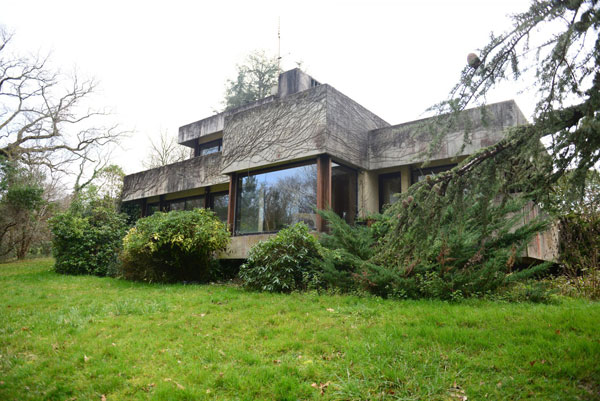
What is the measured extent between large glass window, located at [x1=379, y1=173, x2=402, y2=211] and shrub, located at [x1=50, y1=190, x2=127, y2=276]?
914cm

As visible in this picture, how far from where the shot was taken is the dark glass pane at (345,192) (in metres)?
10.4

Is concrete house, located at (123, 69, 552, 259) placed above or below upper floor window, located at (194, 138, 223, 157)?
below

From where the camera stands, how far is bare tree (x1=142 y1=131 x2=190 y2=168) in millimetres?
26641

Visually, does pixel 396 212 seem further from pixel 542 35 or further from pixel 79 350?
pixel 79 350

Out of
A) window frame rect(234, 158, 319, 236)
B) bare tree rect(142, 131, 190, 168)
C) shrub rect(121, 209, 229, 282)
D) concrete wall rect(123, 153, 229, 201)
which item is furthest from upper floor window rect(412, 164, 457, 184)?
bare tree rect(142, 131, 190, 168)

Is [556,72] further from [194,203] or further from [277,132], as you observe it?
[194,203]

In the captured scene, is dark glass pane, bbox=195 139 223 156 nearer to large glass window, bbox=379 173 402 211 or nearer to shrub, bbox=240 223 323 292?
large glass window, bbox=379 173 402 211

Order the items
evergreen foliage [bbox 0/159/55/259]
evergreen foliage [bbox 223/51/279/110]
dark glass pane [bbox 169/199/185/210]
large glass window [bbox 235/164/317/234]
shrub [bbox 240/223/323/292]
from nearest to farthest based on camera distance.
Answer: shrub [bbox 240/223/323/292] < large glass window [bbox 235/164/317/234] < dark glass pane [bbox 169/199/185/210] < evergreen foliage [bbox 0/159/55/259] < evergreen foliage [bbox 223/51/279/110]

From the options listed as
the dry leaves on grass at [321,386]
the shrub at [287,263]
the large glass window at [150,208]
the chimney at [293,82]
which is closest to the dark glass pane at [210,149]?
the large glass window at [150,208]

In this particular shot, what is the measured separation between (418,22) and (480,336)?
12.5ft

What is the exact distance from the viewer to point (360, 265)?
6582 millimetres

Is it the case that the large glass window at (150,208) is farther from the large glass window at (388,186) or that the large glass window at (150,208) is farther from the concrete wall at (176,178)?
the large glass window at (388,186)

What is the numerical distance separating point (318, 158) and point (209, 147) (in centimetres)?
1002

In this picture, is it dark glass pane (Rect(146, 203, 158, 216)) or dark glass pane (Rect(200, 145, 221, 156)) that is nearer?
dark glass pane (Rect(146, 203, 158, 216))
